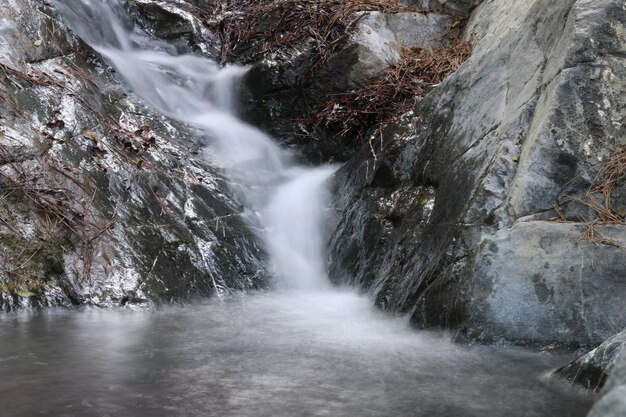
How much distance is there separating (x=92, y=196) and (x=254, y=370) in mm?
2231

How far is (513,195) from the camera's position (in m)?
3.54

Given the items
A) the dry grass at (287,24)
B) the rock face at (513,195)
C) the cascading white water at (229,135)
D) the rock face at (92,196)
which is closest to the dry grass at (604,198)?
the rock face at (513,195)

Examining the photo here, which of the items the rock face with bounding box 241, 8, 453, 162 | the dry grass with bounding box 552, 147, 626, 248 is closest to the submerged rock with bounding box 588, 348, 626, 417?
the dry grass with bounding box 552, 147, 626, 248

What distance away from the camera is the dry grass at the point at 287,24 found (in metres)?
6.83

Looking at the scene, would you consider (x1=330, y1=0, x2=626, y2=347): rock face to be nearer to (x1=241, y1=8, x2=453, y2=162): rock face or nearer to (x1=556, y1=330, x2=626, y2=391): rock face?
(x1=556, y1=330, x2=626, y2=391): rock face

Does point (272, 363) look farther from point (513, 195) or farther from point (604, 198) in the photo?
point (604, 198)

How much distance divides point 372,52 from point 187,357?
14.6 ft

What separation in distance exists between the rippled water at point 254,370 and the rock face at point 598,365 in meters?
0.08

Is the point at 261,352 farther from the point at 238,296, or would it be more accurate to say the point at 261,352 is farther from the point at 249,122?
the point at 249,122

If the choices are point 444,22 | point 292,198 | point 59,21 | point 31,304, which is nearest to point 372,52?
point 444,22

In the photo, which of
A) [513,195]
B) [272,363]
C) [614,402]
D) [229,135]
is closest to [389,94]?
[229,135]

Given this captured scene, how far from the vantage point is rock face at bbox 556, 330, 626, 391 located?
2441mm

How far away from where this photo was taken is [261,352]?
304 cm

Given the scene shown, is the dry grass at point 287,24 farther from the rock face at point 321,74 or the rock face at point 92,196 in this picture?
the rock face at point 92,196
